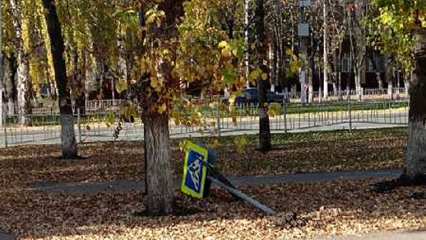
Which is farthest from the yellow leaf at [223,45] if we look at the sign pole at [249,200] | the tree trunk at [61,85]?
the tree trunk at [61,85]

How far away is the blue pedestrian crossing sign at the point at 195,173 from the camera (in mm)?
10586

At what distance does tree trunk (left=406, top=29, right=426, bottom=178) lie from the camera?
11.7 m

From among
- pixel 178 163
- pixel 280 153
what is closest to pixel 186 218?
pixel 178 163

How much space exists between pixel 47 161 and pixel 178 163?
3.55 metres

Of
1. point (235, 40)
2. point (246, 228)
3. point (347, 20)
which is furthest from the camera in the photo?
point (347, 20)

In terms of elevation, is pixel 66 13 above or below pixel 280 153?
above

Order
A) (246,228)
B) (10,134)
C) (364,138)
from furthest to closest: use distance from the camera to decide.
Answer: (10,134), (364,138), (246,228)

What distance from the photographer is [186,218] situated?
1003cm

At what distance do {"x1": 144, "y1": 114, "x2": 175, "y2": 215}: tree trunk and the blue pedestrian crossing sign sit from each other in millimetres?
422

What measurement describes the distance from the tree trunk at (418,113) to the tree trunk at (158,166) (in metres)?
3.84

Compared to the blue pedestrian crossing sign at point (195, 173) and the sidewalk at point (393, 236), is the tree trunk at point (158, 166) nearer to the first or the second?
the blue pedestrian crossing sign at point (195, 173)

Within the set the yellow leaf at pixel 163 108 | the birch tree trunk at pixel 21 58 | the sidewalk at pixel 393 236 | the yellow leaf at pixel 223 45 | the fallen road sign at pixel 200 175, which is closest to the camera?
the yellow leaf at pixel 223 45

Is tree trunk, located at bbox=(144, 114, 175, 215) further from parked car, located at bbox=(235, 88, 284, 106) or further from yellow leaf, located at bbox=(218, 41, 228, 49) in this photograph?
yellow leaf, located at bbox=(218, 41, 228, 49)

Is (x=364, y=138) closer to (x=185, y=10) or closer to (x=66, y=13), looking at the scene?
(x=66, y=13)
